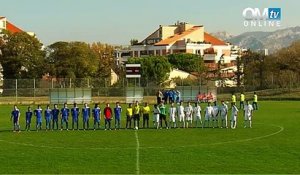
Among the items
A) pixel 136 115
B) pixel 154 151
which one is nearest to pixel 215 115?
pixel 136 115

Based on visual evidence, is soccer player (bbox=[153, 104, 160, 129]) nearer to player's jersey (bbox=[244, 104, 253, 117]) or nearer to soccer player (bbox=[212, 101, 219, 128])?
soccer player (bbox=[212, 101, 219, 128])

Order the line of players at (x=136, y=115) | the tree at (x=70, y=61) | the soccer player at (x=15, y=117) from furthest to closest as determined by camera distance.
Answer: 1. the tree at (x=70, y=61)
2. the line of players at (x=136, y=115)
3. the soccer player at (x=15, y=117)

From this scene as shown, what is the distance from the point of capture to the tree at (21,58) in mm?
83812

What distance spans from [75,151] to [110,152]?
63.0 inches

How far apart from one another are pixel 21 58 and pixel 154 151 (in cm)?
6523

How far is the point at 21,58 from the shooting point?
8350 centimetres

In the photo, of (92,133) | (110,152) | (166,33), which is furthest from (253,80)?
(110,152)

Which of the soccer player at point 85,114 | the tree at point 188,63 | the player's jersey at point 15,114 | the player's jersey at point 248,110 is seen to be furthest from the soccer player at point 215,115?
the tree at point 188,63

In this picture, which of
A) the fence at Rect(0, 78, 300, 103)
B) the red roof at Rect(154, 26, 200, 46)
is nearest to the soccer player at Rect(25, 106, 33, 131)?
the fence at Rect(0, 78, 300, 103)

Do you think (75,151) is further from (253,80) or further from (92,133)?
(253,80)

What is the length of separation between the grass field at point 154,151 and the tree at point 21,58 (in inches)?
2157

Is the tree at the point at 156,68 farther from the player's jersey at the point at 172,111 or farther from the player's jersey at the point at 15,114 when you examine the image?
the player's jersey at the point at 15,114

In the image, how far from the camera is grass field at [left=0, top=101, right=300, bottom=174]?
61.0 ft

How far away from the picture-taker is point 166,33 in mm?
135750
